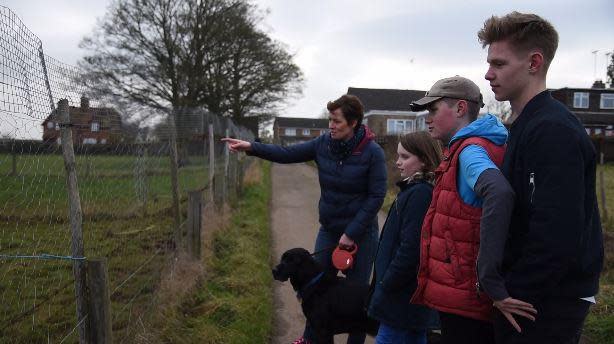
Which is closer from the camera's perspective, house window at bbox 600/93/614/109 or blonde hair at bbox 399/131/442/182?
blonde hair at bbox 399/131/442/182

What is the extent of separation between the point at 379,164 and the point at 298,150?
729 mm

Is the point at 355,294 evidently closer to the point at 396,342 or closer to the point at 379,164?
the point at 396,342

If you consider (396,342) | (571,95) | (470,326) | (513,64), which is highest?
(571,95)

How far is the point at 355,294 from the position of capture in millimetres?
3533

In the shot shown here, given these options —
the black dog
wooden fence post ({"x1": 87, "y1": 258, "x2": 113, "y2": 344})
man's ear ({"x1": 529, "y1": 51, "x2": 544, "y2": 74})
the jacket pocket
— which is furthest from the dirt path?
man's ear ({"x1": 529, "y1": 51, "x2": 544, "y2": 74})

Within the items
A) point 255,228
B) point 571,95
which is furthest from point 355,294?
point 571,95

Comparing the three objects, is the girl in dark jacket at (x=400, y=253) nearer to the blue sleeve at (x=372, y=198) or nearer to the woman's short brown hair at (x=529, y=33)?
the blue sleeve at (x=372, y=198)

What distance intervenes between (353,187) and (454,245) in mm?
1738

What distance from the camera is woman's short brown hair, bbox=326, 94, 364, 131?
12.3 ft

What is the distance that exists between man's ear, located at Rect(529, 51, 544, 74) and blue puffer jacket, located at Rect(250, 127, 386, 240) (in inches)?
75.5

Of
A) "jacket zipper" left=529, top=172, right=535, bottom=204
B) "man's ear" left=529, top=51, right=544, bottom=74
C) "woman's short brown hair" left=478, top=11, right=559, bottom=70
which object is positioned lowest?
"jacket zipper" left=529, top=172, right=535, bottom=204

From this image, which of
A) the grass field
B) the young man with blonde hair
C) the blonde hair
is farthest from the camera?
the grass field

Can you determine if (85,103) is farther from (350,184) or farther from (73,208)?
(350,184)

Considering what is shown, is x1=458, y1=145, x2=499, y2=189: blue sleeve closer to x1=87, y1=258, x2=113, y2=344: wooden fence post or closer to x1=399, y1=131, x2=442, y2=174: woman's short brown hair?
x1=399, y1=131, x2=442, y2=174: woman's short brown hair
